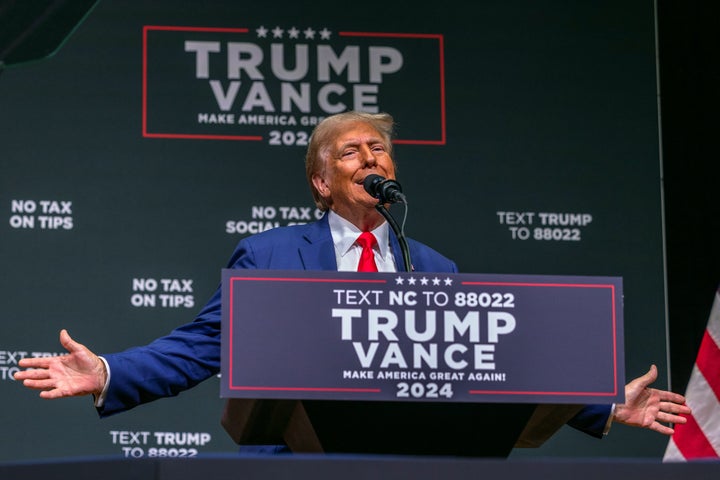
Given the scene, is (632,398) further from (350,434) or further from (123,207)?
(123,207)

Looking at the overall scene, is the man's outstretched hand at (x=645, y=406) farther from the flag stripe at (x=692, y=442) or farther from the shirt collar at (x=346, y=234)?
the flag stripe at (x=692, y=442)

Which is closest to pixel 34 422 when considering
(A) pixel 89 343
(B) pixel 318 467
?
(A) pixel 89 343

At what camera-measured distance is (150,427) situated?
13.3ft

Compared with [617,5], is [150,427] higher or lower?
lower

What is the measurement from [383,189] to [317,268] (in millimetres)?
237

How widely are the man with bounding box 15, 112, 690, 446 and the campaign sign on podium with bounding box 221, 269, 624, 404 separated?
1.20 feet

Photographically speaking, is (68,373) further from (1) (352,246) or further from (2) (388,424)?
(1) (352,246)

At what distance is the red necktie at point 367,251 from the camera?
9.59ft

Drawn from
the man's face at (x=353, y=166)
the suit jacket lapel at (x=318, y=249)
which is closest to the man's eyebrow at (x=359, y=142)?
the man's face at (x=353, y=166)

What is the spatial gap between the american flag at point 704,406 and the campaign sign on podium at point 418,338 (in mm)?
2062

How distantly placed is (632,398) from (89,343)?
7.10ft

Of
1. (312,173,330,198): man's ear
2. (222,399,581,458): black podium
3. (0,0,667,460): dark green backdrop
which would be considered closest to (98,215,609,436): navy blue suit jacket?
(312,173,330,198): man's ear

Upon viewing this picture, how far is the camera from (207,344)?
8.94 feet

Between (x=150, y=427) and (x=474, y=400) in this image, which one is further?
(x=150, y=427)
